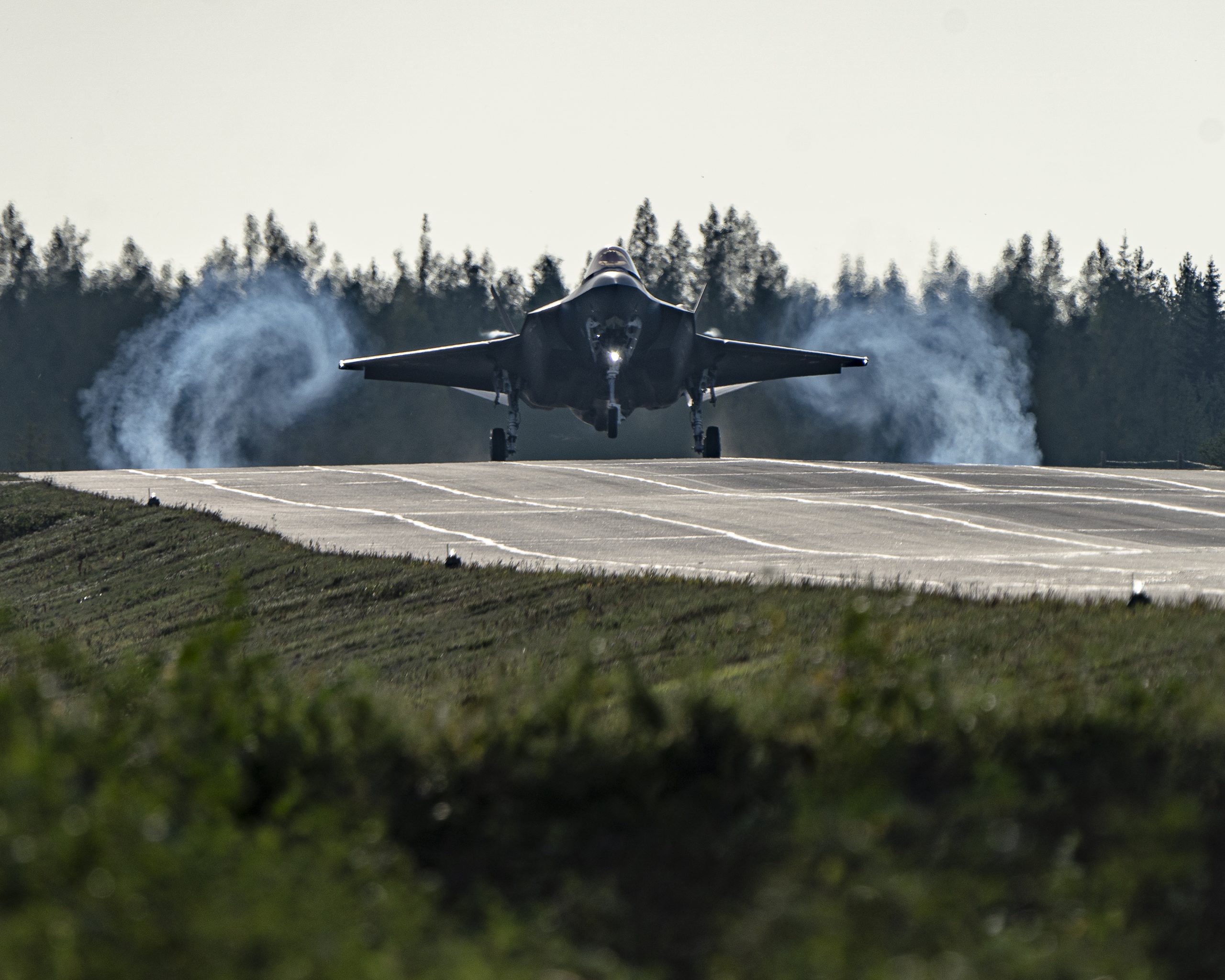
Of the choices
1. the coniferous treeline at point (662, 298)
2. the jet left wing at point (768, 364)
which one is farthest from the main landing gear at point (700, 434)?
the coniferous treeline at point (662, 298)

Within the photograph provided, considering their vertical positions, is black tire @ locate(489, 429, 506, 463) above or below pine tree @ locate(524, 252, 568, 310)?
below

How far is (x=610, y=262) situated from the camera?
38.3 m

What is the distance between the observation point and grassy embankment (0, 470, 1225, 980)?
416 cm

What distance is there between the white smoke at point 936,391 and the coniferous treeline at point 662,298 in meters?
3.24

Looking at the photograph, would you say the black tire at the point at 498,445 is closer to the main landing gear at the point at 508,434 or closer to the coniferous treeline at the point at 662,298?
the main landing gear at the point at 508,434

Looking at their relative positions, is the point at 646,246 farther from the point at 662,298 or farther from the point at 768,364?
the point at 768,364

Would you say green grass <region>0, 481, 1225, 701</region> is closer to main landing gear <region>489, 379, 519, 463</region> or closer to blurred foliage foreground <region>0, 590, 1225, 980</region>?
blurred foliage foreground <region>0, 590, 1225, 980</region>

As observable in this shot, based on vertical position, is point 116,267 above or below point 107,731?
above

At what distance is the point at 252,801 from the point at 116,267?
130 m

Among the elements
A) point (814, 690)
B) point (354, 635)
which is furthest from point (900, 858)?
point (354, 635)

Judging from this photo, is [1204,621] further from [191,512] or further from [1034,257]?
[1034,257]

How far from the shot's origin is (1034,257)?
12900cm

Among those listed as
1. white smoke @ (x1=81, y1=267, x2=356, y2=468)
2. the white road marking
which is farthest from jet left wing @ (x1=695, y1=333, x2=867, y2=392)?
white smoke @ (x1=81, y1=267, x2=356, y2=468)

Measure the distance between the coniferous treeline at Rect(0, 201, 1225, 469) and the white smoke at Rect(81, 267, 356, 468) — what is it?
5.42ft
